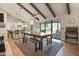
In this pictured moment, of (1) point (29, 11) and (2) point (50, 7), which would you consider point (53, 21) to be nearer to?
(2) point (50, 7)

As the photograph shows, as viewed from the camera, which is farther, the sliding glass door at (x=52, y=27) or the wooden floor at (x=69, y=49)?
the sliding glass door at (x=52, y=27)

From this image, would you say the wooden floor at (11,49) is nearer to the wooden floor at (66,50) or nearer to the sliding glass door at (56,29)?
the wooden floor at (66,50)

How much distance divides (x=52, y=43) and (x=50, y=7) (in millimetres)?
966

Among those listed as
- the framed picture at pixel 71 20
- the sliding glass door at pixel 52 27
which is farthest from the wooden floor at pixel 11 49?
the framed picture at pixel 71 20

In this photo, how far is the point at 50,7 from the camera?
2869mm

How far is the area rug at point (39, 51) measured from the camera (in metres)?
2.90

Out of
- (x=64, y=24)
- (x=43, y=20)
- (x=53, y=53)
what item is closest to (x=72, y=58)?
(x=53, y=53)

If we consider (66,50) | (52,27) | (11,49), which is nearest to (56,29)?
(52,27)

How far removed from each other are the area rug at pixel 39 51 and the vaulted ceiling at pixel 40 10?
687mm

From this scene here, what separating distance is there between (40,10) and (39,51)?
1116 millimetres

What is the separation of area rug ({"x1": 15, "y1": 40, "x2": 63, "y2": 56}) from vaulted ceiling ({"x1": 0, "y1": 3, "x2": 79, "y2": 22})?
69cm

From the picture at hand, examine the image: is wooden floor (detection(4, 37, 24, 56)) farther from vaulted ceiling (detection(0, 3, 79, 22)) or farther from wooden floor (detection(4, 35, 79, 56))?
vaulted ceiling (detection(0, 3, 79, 22))

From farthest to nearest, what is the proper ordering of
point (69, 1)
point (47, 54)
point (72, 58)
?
point (47, 54) < point (72, 58) < point (69, 1)

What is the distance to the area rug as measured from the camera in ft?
9.53
